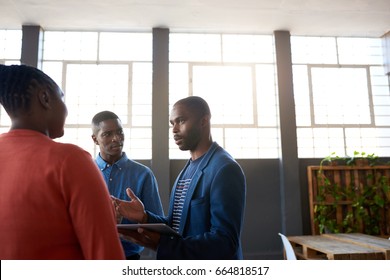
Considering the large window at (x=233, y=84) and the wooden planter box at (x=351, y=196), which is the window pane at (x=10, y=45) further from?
the wooden planter box at (x=351, y=196)

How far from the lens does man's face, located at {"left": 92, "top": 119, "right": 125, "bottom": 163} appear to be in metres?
1.47

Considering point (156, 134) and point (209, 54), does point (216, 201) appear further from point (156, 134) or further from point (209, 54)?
point (209, 54)

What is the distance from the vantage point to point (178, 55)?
12.1 ft

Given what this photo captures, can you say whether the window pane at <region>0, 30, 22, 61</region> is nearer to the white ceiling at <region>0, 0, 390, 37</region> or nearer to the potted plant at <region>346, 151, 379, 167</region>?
the white ceiling at <region>0, 0, 390, 37</region>

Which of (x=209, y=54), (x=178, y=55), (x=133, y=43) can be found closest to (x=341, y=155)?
(x=209, y=54)

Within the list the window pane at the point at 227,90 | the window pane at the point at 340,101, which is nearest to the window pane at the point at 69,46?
the window pane at the point at 227,90

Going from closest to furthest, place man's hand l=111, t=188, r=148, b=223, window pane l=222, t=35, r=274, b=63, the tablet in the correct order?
the tablet < man's hand l=111, t=188, r=148, b=223 < window pane l=222, t=35, r=274, b=63

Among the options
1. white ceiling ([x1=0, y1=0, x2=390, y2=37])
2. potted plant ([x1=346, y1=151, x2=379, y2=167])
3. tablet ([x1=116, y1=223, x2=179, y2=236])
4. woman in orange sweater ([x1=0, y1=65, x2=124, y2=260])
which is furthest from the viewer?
potted plant ([x1=346, y1=151, x2=379, y2=167])

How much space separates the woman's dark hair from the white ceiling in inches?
106

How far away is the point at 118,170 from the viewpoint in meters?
1.46

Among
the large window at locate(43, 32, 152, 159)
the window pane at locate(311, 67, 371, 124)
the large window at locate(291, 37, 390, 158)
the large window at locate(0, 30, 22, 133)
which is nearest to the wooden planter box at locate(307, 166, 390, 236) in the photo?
the large window at locate(291, 37, 390, 158)

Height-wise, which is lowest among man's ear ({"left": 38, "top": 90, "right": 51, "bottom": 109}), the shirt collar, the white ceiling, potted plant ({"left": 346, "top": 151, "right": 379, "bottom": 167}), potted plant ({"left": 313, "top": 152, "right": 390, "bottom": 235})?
potted plant ({"left": 313, "top": 152, "right": 390, "bottom": 235})

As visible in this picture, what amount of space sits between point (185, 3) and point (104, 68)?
1.19m

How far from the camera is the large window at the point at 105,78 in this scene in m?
3.53
